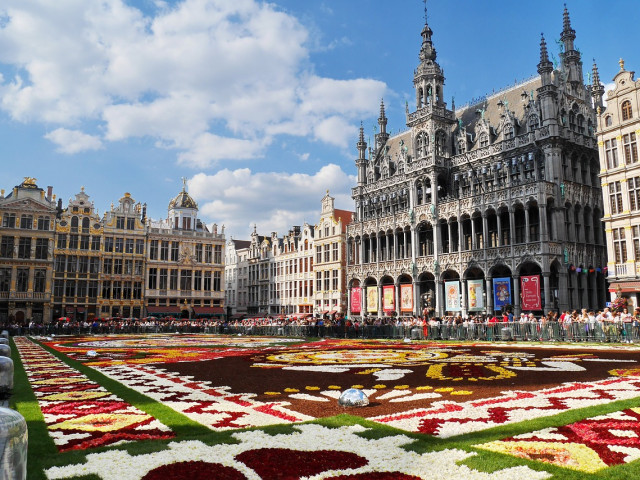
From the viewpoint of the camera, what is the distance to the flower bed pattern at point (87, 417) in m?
5.69

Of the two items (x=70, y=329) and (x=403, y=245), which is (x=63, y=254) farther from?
(x=403, y=245)

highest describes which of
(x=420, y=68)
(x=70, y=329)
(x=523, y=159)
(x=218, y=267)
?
(x=420, y=68)

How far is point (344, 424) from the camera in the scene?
6.20 meters

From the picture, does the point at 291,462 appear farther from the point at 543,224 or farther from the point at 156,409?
the point at 543,224

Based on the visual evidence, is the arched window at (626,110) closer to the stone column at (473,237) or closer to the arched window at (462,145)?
the stone column at (473,237)

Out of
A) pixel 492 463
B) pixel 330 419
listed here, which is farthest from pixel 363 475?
pixel 330 419

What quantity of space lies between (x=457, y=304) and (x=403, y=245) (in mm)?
9735

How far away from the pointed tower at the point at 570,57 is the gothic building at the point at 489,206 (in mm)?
83

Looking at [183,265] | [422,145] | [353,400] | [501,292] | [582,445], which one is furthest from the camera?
[183,265]

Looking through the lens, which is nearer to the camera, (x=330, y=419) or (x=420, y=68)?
(x=330, y=419)

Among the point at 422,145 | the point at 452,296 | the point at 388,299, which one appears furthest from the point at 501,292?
the point at 422,145

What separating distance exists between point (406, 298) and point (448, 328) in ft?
68.0

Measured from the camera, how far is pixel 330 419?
21.3 feet

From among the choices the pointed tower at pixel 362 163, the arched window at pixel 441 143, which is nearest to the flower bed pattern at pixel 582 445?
the arched window at pixel 441 143
